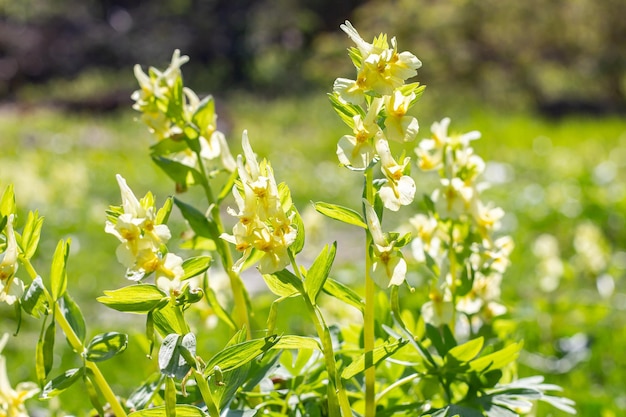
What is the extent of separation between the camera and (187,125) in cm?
87

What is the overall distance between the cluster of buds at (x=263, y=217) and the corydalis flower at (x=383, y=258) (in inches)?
2.7

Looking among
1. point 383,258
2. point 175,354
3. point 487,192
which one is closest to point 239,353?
point 175,354

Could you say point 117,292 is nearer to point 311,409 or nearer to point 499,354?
point 311,409

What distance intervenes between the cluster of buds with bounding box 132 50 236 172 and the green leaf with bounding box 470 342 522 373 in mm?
360

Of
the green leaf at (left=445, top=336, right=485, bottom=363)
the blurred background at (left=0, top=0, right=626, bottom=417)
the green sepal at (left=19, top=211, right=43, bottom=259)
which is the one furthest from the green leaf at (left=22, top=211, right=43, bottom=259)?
the green leaf at (left=445, top=336, right=485, bottom=363)

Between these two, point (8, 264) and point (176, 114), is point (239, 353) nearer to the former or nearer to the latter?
point (8, 264)

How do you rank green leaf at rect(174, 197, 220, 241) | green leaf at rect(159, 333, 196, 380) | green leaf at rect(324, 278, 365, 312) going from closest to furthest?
green leaf at rect(159, 333, 196, 380)
green leaf at rect(324, 278, 365, 312)
green leaf at rect(174, 197, 220, 241)

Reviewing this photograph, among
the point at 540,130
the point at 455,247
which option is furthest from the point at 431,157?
the point at 540,130

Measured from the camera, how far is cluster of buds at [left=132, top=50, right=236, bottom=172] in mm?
861

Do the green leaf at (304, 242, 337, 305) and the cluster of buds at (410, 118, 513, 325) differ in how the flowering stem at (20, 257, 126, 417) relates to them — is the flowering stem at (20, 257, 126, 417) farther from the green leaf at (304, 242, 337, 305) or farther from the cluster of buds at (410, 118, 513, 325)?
the cluster of buds at (410, 118, 513, 325)

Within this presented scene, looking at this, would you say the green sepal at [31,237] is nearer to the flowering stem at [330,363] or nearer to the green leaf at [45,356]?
the green leaf at [45,356]

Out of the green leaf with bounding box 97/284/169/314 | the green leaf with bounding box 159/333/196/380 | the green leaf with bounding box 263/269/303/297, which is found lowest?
the green leaf with bounding box 159/333/196/380

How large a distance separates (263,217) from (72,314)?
0.83 feet

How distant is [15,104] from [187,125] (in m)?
14.8
